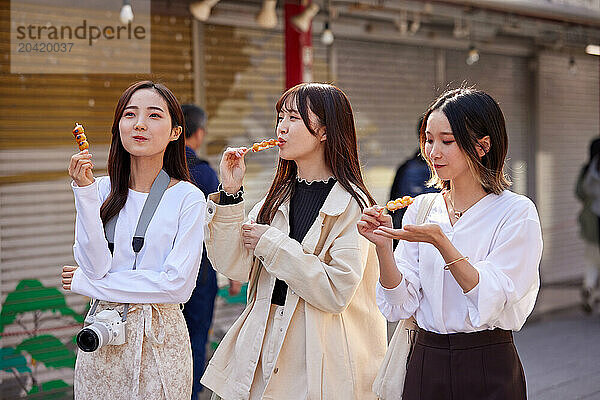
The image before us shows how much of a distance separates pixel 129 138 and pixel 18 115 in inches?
109

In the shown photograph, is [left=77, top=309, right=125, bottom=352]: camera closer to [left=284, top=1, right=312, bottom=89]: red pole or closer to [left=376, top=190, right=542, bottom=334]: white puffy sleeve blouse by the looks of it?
[left=376, top=190, right=542, bottom=334]: white puffy sleeve blouse

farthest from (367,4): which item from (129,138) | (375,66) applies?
(129,138)

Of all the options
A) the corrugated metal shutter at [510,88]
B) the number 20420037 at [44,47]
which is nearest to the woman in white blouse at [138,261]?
the number 20420037 at [44,47]

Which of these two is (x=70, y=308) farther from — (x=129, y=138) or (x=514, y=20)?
(x=514, y=20)

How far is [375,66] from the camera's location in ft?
29.3

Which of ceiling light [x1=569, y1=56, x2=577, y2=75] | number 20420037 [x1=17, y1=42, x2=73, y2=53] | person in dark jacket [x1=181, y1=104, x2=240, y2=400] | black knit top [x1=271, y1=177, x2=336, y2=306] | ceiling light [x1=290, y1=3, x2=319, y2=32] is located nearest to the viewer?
black knit top [x1=271, y1=177, x2=336, y2=306]

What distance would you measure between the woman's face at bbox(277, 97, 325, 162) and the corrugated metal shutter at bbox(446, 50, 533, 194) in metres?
6.57

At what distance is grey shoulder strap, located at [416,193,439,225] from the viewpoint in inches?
127

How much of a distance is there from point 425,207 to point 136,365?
1.30m

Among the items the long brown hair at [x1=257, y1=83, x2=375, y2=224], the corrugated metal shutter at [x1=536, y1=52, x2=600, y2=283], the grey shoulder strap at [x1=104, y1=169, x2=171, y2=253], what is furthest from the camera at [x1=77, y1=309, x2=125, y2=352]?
the corrugated metal shutter at [x1=536, y1=52, x2=600, y2=283]

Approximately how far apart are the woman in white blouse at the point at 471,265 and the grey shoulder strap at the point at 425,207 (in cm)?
5

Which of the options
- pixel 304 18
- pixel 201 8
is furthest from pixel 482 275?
pixel 304 18

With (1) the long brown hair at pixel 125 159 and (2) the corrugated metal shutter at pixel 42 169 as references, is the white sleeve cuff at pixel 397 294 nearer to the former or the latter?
(1) the long brown hair at pixel 125 159

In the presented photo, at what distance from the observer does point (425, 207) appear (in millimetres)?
3273
